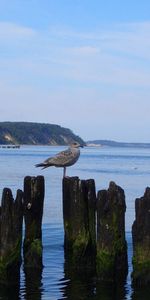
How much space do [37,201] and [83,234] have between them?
135cm

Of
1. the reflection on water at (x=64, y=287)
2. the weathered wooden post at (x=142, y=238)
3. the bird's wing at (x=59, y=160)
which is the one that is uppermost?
the bird's wing at (x=59, y=160)

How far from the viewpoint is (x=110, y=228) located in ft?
47.4

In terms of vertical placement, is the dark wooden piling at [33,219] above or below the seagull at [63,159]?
below

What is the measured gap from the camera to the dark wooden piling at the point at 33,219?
15586 mm

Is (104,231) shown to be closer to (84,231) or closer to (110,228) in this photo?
(110,228)

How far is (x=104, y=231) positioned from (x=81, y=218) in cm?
123

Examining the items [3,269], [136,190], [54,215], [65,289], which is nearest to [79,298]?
[65,289]

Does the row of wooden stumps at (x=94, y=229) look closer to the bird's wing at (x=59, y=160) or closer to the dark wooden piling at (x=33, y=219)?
the dark wooden piling at (x=33, y=219)

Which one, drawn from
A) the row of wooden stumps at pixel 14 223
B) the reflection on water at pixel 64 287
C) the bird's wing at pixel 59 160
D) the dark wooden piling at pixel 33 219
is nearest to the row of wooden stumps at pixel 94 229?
the reflection on water at pixel 64 287

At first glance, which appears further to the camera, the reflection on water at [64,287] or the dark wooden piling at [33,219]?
the dark wooden piling at [33,219]

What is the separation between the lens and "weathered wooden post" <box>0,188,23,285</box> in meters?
14.3

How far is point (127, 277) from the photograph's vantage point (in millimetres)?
15391

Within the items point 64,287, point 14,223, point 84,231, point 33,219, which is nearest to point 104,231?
point 84,231

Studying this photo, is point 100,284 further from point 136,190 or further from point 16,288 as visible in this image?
point 136,190
